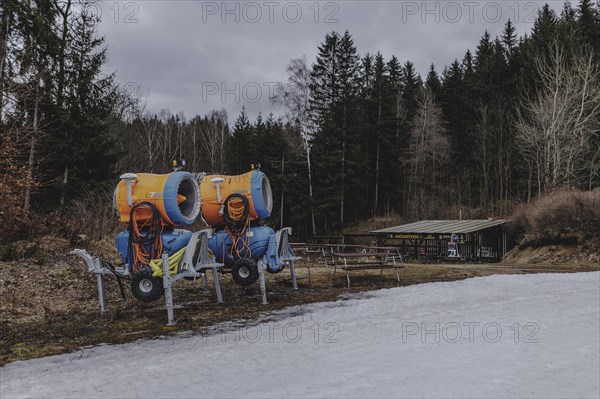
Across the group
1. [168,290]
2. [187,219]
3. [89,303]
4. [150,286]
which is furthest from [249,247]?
[89,303]

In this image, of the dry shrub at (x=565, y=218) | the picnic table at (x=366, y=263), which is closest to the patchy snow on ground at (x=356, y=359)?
the picnic table at (x=366, y=263)

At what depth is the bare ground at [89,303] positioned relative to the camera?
6.62 m

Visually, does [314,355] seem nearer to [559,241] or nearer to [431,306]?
[431,306]

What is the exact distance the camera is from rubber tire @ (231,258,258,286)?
373 inches

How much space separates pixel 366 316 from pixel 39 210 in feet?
47.3

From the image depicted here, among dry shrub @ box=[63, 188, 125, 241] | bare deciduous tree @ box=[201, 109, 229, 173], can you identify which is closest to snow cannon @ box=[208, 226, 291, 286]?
dry shrub @ box=[63, 188, 125, 241]

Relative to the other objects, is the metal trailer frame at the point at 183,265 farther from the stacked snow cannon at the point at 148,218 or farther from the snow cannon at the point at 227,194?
the snow cannon at the point at 227,194

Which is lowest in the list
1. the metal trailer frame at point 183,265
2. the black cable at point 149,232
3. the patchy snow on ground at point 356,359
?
the patchy snow on ground at point 356,359

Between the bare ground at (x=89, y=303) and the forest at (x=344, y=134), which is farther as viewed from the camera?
the forest at (x=344, y=134)

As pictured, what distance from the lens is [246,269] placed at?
31.3 feet

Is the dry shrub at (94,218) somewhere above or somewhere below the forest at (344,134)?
below

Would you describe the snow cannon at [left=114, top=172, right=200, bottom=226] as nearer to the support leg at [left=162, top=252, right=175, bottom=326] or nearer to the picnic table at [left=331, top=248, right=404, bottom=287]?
the support leg at [left=162, top=252, right=175, bottom=326]

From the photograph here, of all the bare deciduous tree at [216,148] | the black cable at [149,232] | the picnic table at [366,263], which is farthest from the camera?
the bare deciduous tree at [216,148]

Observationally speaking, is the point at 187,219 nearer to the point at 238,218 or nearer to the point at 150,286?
the point at 238,218
